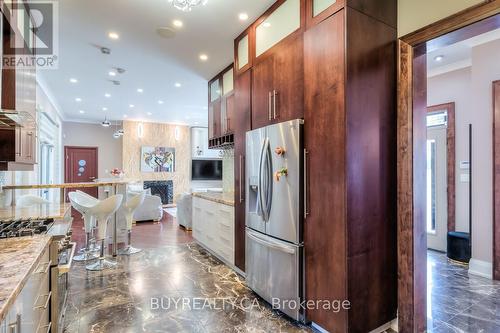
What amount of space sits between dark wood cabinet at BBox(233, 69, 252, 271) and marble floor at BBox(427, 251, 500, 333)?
198cm

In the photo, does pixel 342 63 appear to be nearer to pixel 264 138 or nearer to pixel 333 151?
pixel 333 151

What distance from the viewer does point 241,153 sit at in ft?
10.7

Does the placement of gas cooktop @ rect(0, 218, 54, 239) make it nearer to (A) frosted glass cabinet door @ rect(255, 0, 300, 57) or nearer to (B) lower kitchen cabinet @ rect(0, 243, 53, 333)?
(B) lower kitchen cabinet @ rect(0, 243, 53, 333)

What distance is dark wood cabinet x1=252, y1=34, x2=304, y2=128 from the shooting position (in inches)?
93.7

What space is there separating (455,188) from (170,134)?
8591mm

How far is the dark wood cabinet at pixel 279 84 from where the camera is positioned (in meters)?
2.38

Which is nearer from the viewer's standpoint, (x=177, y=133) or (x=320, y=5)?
(x=320, y=5)

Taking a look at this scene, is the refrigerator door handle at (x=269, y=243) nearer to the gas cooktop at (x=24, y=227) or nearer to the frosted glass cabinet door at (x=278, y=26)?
the gas cooktop at (x=24, y=227)

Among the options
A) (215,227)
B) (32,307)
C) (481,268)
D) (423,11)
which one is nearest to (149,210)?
(215,227)

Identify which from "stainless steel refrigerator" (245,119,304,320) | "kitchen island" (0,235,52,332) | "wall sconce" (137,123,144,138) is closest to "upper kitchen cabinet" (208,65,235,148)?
"stainless steel refrigerator" (245,119,304,320)

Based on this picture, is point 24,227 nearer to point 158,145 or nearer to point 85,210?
point 85,210

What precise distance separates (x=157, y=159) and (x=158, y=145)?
51 centimetres

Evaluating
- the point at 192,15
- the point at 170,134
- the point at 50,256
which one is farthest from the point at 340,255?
the point at 170,134

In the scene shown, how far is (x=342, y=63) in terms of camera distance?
1968 millimetres
